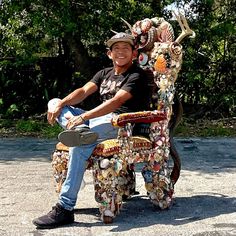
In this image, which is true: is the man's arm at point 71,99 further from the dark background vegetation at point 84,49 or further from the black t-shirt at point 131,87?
the dark background vegetation at point 84,49

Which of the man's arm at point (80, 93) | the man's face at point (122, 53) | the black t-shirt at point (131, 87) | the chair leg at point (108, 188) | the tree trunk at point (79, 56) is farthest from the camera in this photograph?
the tree trunk at point (79, 56)

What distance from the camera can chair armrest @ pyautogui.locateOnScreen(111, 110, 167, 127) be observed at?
14.1ft

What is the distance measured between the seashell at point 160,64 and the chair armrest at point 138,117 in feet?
1.32

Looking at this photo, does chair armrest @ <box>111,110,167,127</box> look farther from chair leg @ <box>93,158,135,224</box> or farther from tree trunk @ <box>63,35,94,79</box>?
tree trunk @ <box>63,35,94,79</box>

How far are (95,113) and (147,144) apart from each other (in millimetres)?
532

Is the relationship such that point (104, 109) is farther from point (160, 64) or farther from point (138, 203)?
point (138, 203)

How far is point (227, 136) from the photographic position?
8.74 metres

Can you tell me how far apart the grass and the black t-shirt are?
13.3ft

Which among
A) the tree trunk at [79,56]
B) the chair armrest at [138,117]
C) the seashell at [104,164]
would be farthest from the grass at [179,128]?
the seashell at [104,164]

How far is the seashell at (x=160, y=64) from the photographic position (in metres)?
4.80

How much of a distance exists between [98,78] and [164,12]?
208 inches

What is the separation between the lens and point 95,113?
14.3 feet

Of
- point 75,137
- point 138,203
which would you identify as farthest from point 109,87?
point 138,203

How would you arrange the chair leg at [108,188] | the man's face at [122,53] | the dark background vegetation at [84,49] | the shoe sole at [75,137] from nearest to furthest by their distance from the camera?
the shoe sole at [75,137]
the chair leg at [108,188]
the man's face at [122,53]
the dark background vegetation at [84,49]
